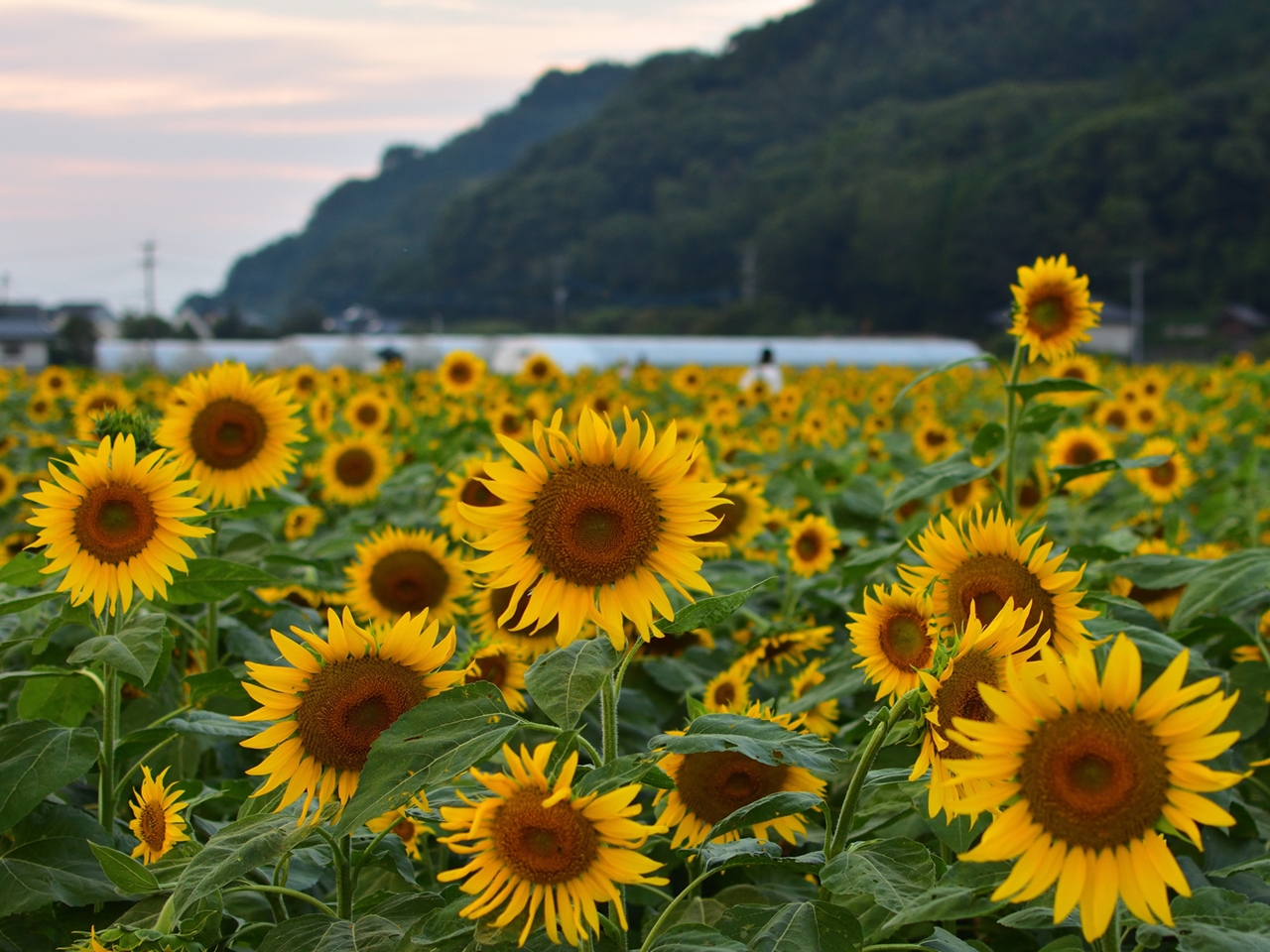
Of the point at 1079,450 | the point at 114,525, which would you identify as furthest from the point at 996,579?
the point at 1079,450

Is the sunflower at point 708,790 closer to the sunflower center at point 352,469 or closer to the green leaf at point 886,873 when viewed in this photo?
the green leaf at point 886,873

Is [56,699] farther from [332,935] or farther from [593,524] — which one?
[593,524]

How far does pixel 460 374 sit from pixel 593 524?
6388 millimetres

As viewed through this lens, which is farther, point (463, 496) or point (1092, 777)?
point (463, 496)

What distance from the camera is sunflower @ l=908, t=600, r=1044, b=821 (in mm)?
1610

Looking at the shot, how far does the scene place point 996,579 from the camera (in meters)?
2.16

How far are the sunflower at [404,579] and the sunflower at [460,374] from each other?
14.1 feet

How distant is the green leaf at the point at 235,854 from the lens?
166 centimetres

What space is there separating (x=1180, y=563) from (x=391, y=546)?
2098 mm

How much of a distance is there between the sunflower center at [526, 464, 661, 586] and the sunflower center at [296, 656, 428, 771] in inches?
10.7

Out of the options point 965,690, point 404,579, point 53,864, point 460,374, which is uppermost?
point 460,374

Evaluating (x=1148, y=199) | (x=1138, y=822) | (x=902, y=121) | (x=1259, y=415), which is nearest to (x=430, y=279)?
(x=902, y=121)

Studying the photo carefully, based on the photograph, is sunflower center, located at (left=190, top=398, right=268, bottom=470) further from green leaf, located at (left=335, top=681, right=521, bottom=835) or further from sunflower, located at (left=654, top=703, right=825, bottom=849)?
green leaf, located at (left=335, top=681, right=521, bottom=835)

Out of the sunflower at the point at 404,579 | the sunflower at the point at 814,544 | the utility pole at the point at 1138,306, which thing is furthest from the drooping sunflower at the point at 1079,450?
the utility pole at the point at 1138,306
